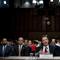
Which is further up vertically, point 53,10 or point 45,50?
point 53,10

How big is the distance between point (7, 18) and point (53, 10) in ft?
8.13

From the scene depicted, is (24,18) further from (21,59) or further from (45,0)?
(21,59)

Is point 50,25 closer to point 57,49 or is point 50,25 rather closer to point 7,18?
point 7,18

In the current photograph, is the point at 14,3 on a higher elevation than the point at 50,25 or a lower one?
higher

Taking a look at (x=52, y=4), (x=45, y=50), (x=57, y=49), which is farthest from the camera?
(x=52, y=4)

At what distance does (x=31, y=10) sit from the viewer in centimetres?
1169

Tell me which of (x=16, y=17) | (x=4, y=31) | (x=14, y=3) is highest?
(x=14, y=3)

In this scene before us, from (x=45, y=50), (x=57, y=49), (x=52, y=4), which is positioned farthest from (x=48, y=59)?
(x=52, y=4)

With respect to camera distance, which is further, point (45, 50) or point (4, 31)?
point (4, 31)

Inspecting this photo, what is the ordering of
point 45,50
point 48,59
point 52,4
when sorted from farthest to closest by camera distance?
point 52,4, point 45,50, point 48,59

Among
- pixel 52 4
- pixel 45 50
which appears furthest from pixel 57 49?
pixel 52 4

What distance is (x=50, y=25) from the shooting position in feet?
37.9

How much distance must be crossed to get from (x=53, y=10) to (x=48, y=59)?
28.0ft

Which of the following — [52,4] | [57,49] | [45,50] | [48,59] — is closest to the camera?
[48,59]
